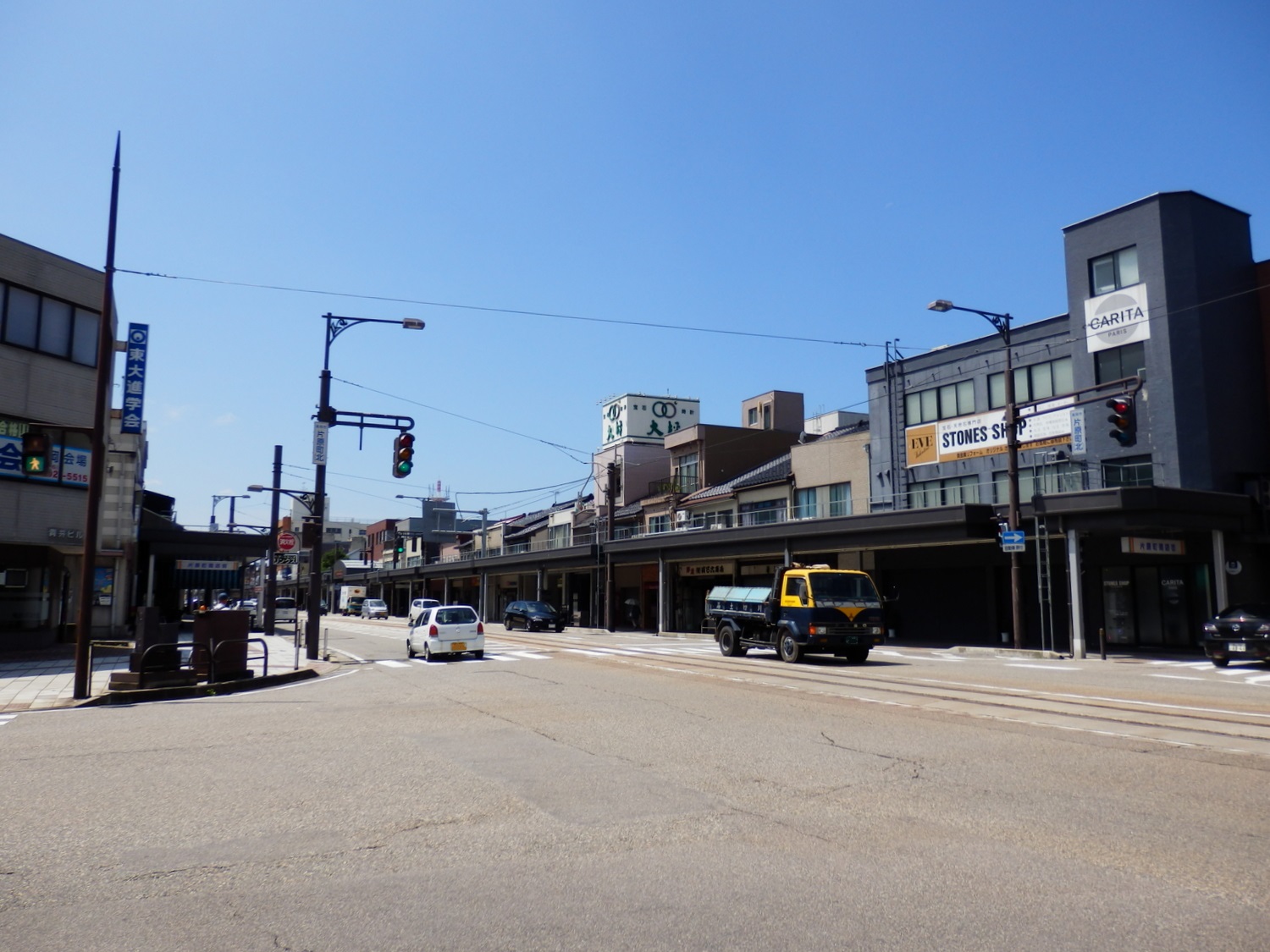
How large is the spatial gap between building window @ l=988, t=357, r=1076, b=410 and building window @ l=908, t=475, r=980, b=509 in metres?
3.24

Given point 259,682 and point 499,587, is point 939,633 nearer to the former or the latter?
point 259,682

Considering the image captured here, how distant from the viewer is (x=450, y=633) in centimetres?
2709

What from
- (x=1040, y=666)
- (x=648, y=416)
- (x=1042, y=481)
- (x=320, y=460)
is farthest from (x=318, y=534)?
(x=648, y=416)

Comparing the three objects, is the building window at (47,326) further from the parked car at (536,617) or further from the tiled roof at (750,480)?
the tiled roof at (750,480)

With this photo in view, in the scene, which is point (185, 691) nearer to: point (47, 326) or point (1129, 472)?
point (47, 326)

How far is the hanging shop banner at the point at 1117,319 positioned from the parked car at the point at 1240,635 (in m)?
12.5

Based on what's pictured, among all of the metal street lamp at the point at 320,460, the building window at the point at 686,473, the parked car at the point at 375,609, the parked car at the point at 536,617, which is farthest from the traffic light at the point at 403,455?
the parked car at the point at 375,609

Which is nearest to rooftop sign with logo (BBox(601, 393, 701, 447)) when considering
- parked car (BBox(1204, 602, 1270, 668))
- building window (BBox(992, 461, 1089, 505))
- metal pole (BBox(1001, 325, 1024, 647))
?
building window (BBox(992, 461, 1089, 505))

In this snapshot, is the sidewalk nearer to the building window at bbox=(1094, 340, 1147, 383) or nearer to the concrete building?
the concrete building

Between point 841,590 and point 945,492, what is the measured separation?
13.6 m

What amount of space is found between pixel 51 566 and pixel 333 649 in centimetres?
922

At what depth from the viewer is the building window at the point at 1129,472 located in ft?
104

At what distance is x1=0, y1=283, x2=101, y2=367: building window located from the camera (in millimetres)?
25688

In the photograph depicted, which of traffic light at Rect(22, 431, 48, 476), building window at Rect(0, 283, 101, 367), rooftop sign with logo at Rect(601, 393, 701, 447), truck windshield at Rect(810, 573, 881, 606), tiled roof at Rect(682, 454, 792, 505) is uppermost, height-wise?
rooftop sign with logo at Rect(601, 393, 701, 447)
